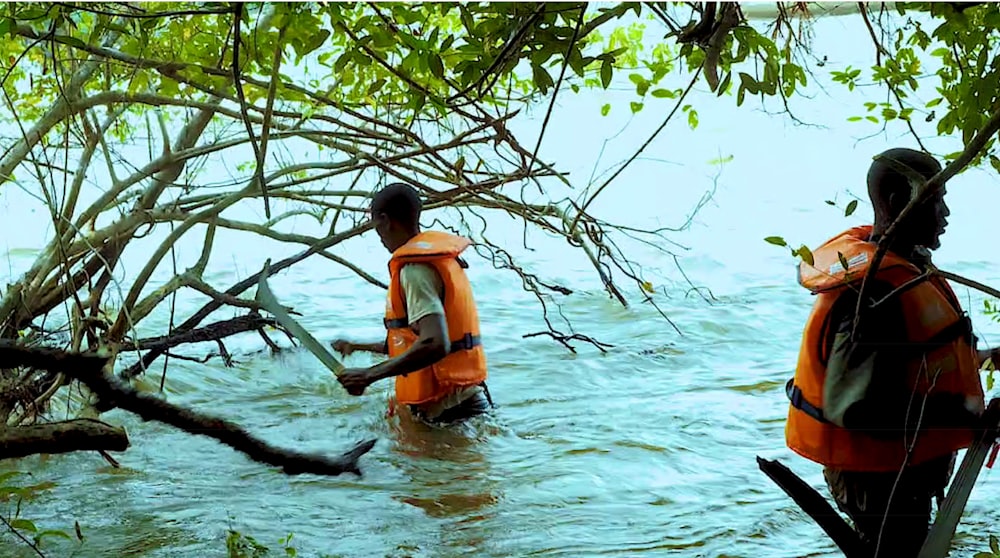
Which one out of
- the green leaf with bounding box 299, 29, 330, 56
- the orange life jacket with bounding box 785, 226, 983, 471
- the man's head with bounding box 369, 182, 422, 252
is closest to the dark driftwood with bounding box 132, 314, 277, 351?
the man's head with bounding box 369, 182, 422, 252

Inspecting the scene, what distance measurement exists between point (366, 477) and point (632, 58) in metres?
2.71

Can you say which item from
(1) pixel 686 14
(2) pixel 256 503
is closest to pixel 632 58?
(1) pixel 686 14

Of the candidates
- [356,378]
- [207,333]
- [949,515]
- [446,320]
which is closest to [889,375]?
[949,515]

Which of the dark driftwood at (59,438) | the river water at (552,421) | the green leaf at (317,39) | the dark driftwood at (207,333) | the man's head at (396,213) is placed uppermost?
the green leaf at (317,39)

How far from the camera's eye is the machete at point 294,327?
211 inches

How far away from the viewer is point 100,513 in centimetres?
548

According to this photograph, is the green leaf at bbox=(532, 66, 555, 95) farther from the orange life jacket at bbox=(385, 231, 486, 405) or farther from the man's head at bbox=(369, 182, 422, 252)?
the man's head at bbox=(369, 182, 422, 252)

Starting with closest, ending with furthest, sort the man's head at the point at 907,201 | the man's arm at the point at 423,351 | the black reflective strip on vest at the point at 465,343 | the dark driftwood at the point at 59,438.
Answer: the dark driftwood at the point at 59,438, the man's head at the point at 907,201, the man's arm at the point at 423,351, the black reflective strip on vest at the point at 465,343

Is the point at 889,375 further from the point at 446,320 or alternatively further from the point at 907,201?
the point at 446,320

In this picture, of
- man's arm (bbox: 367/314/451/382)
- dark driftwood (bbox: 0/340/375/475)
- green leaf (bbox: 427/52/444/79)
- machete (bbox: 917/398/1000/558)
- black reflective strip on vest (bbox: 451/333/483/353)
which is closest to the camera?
dark driftwood (bbox: 0/340/375/475)

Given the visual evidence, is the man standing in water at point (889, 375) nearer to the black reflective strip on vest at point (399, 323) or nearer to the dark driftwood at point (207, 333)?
the black reflective strip on vest at point (399, 323)

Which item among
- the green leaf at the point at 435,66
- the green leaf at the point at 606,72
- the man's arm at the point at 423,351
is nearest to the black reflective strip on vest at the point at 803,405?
the green leaf at the point at 606,72

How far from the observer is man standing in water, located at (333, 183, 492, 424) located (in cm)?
554

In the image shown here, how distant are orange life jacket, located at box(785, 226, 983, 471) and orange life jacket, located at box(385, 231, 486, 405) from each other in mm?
2235
